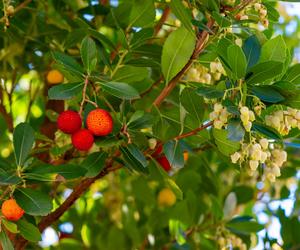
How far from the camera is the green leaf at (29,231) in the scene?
1.68m

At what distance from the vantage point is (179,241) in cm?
256

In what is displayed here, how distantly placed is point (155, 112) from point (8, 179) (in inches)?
18.8

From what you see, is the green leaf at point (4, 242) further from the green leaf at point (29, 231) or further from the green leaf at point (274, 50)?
the green leaf at point (274, 50)

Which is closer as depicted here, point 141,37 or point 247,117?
point 247,117

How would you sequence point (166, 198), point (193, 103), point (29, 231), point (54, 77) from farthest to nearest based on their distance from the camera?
1. point (166, 198)
2. point (54, 77)
3. point (193, 103)
4. point (29, 231)

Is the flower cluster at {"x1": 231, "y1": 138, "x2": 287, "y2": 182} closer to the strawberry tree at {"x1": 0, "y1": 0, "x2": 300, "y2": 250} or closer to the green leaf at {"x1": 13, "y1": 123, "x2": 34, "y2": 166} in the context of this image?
the strawberry tree at {"x1": 0, "y1": 0, "x2": 300, "y2": 250}

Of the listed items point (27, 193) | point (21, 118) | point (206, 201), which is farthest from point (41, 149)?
point (21, 118)

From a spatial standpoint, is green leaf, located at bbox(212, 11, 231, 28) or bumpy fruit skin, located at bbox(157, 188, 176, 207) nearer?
green leaf, located at bbox(212, 11, 231, 28)

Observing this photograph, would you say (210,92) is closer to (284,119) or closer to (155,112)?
(284,119)

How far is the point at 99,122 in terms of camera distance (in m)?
1.65

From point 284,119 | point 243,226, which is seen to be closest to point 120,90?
point 284,119

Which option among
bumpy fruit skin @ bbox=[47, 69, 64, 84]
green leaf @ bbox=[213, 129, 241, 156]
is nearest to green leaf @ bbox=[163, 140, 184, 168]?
green leaf @ bbox=[213, 129, 241, 156]

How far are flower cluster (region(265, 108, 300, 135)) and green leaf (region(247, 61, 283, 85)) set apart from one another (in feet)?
0.29

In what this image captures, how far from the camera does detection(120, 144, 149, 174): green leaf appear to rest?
5.55 feet
